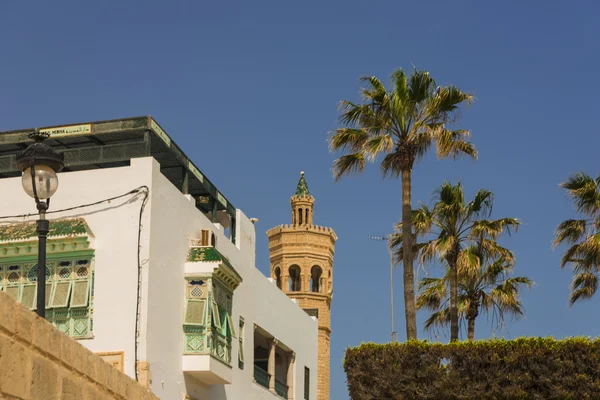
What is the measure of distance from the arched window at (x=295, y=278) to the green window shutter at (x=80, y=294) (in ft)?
186

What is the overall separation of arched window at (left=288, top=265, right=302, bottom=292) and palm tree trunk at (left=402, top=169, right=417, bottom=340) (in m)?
51.2

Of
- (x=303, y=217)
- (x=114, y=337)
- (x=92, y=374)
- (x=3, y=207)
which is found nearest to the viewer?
(x=92, y=374)

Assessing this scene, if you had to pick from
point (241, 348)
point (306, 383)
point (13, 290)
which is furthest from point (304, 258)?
point (13, 290)

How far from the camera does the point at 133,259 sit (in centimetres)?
1952

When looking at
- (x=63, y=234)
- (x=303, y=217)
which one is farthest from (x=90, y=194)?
(x=303, y=217)

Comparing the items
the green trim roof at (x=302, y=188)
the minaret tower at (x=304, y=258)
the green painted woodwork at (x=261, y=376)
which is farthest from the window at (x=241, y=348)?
the green trim roof at (x=302, y=188)

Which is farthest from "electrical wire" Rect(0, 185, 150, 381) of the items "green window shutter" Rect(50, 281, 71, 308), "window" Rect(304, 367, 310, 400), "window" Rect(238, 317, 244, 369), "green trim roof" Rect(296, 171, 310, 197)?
"green trim roof" Rect(296, 171, 310, 197)

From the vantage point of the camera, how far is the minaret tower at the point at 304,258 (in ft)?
247

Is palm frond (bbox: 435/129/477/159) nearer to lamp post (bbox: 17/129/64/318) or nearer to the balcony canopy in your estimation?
the balcony canopy

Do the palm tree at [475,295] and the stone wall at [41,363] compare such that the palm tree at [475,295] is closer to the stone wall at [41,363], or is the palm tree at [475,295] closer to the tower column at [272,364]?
the tower column at [272,364]

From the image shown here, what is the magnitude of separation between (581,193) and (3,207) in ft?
51.9

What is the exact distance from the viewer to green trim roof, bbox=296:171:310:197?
78062 mm

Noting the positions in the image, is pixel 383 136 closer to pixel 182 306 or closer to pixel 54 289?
pixel 182 306

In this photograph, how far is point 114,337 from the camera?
1912cm
